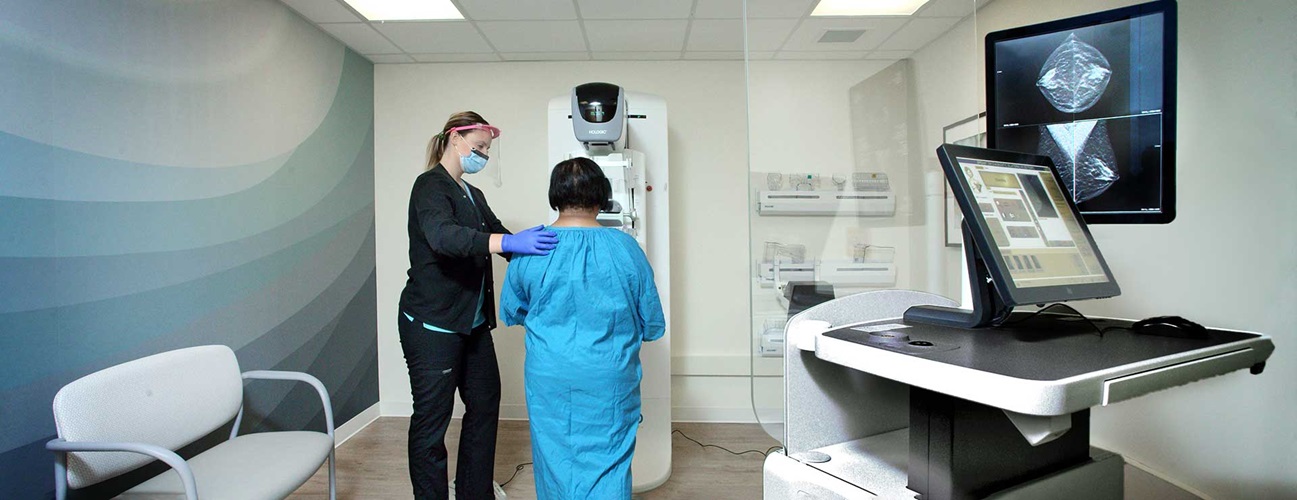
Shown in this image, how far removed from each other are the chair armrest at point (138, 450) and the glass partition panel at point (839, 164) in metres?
1.35

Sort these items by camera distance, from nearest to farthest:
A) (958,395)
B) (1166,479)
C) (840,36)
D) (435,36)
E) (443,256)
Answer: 1. (958,395)
2. (840,36)
3. (1166,479)
4. (443,256)
5. (435,36)

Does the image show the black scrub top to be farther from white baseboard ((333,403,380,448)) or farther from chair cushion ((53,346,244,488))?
white baseboard ((333,403,380,448))

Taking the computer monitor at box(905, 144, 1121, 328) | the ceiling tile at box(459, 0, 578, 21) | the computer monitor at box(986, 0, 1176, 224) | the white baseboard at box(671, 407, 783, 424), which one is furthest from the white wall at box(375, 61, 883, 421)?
the computer monitor at box(905, 144, 1121, 328)

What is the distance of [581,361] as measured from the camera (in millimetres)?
1451

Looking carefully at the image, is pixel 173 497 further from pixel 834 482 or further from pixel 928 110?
pixel 928 110

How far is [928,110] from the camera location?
128cm

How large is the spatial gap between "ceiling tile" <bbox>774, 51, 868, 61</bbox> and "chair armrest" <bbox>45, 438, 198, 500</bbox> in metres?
1.71

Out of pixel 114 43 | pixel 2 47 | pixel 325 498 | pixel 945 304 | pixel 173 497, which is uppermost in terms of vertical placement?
pixel 114 43

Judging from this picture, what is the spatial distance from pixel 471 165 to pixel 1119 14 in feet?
5.95

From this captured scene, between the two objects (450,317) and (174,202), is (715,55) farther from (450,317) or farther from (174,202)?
(174,202)

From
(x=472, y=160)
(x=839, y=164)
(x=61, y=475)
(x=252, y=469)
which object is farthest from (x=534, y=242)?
(x=61, y=475)

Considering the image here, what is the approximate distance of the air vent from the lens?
1.14m

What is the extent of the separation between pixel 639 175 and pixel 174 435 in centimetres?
177

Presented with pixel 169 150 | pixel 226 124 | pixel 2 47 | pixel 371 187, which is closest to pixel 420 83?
pixel 371 187
